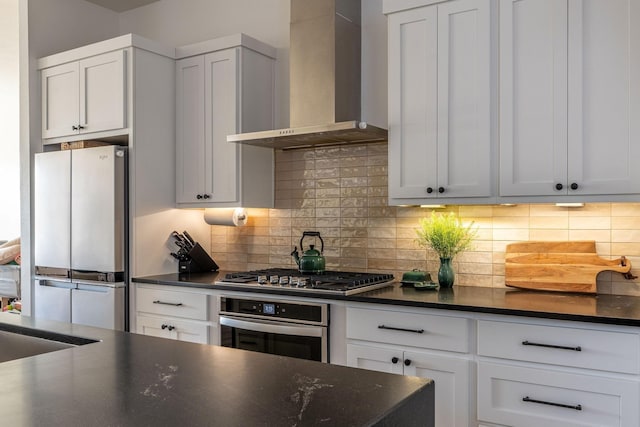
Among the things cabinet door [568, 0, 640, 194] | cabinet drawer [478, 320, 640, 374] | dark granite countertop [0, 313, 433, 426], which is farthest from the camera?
cabinet door [568, 0, 640, 194]

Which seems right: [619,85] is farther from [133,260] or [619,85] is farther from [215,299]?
[133,260]

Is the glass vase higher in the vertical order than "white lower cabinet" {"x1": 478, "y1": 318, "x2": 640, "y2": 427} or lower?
higher

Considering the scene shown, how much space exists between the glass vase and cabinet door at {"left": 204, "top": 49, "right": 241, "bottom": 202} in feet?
4.35

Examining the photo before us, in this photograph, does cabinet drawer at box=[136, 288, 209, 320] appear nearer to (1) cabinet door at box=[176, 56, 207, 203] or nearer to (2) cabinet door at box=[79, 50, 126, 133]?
(1) cabinet door at box=[176, 56, 207, 203]

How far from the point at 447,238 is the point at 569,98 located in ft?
2.89

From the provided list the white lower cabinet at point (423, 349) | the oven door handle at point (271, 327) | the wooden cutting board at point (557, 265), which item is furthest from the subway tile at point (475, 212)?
the oven door handle at point (271, 327)

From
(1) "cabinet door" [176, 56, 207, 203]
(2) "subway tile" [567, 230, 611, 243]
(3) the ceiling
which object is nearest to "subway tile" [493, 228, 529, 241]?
(2) "subway tile" [567, 230, 611, 243]

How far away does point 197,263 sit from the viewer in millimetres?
3721

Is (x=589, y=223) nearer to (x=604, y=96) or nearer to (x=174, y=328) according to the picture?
(x=604, y=96)

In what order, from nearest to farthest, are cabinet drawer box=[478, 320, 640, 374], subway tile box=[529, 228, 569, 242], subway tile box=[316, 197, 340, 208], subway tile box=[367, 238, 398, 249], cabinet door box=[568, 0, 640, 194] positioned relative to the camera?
cabinet drawer box=[478, 320, 640, 374], cabinet door box=[568, 0, 640, 194], subway tile box=[529, 228, 569, 242], subway tile box=[367, 238, 398, 249], subway tile box=[316, 197, 340, 208]

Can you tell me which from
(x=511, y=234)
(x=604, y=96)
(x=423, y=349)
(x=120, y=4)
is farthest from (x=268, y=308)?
(x=120, y=4)

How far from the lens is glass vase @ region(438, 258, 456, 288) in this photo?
2875 millimetres

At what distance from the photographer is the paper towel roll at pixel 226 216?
3.59 meters

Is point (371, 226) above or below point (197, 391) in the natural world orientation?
above
